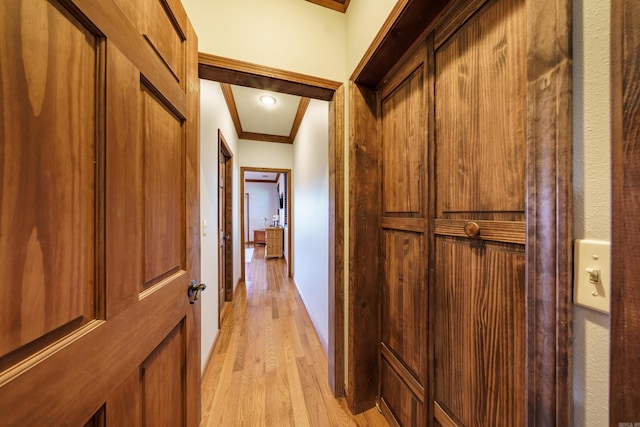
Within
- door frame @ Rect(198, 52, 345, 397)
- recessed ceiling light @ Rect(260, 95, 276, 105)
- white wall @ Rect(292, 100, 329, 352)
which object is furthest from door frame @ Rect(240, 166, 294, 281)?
door frame @ Rect(198, 52, 345, 397)

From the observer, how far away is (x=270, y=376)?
62.4 inches

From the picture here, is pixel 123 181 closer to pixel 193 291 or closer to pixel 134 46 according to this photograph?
pixel 134 46

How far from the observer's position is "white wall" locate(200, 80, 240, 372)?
164 centimetres

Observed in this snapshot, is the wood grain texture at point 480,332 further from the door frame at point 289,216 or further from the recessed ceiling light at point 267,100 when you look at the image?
the door frame at point 289,216

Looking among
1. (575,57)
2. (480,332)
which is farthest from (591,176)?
(480,332)

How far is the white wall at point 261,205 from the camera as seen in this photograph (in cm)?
820

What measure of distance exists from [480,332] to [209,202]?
1.99 m

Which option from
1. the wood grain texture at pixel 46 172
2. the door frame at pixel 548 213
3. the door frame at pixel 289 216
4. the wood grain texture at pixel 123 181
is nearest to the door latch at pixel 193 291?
the wood grain texture at pixel 123 181

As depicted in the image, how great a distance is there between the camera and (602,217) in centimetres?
37

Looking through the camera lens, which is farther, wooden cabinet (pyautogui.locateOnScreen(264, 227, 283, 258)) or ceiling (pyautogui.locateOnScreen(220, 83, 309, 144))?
wooden cabinet (pyautogui.locateOnScreen(264, 227, 283, 258))

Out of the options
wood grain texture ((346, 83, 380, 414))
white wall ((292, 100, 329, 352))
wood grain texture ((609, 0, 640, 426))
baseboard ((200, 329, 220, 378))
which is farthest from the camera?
white wall ((292, 100, 329, 352))

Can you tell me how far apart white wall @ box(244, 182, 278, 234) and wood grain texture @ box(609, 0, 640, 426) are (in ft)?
26.9

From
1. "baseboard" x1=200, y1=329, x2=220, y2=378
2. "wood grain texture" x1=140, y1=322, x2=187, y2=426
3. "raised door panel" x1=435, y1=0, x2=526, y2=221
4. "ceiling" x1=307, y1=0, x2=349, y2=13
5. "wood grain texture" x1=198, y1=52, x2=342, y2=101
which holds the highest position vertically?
"ceiling" x1=307, y1=0, x2=349, y2=13

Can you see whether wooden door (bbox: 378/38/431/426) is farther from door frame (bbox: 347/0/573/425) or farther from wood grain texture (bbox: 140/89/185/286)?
wood grain texture (bbox: 140/89/185/286)
